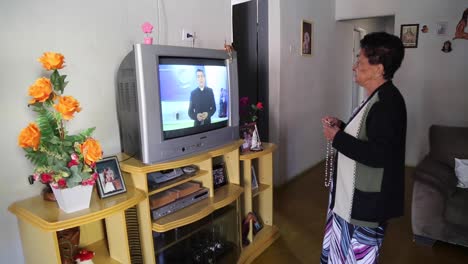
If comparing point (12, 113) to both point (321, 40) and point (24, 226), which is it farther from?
point (321, 40)

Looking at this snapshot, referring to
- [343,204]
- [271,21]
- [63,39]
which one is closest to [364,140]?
[343,204]

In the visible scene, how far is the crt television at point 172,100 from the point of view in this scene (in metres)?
A: 1.39

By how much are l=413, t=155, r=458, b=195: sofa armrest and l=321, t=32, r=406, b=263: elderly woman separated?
3.12 feet

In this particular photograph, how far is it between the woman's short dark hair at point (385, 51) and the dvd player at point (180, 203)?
107cm

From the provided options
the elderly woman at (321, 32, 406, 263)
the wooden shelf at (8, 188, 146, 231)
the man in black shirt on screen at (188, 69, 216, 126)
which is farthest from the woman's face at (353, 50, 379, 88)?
the wooden shelf at (8, 188, 146, 231)

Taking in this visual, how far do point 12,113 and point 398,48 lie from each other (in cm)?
159

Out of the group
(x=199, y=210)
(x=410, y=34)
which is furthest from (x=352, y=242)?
(x=410, y=34)

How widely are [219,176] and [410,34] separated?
3.14 meters

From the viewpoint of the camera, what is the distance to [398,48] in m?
1.25

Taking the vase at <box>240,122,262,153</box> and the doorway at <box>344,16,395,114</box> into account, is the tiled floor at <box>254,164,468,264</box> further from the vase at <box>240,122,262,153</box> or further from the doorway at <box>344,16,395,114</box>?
the doorway at <box>344,16,395,114</box>

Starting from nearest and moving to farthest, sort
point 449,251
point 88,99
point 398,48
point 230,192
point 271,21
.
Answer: point 398,48 → point 88,99 → point 230,192 → point 449,251 → point 271,21

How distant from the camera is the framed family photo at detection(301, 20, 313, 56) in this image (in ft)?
11.1

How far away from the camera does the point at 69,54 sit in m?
1.47

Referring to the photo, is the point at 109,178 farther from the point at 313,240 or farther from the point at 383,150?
the point at 313,240
